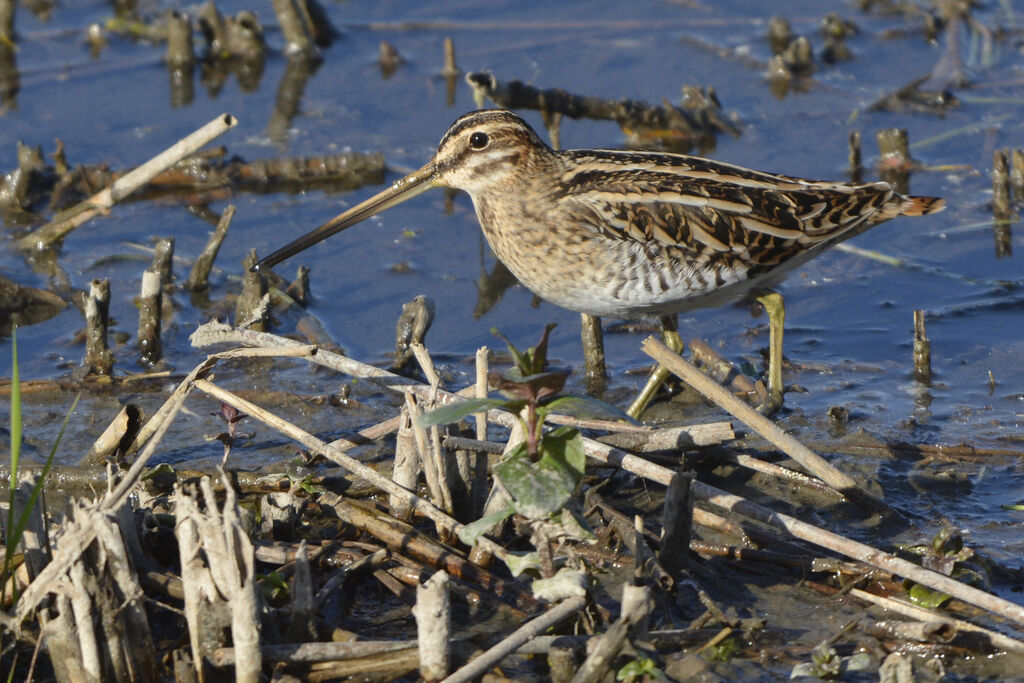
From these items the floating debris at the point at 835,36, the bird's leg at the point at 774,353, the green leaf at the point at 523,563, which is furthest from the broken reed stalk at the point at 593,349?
the floating debris at the point at 835,36

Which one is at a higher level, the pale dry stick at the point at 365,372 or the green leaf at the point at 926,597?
the pale dry stick at the point at 365,372

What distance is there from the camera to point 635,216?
16.0ft

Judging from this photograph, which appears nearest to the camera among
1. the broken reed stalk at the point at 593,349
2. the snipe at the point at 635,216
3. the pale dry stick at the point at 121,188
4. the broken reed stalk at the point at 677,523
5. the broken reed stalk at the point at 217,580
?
the broken reed stalk at the point at 217,580

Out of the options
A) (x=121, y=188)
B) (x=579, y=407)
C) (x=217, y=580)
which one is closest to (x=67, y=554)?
(x=217, y=580)

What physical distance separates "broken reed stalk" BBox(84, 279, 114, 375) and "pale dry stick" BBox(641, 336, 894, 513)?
253 cm

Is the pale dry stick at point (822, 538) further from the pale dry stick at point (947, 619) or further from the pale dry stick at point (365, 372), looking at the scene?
the pale dry stick at point (365, 372)

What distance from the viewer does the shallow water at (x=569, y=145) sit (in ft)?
17.2

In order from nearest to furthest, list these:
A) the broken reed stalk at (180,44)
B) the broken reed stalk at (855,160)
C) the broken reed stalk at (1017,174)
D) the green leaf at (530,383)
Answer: the green leaf at (530,383) < the broken reed stalk at (1017,174) < the broken reed stalk at (855,160) < the broken reed stalk at (180,44)

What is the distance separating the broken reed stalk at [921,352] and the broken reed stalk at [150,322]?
311cm

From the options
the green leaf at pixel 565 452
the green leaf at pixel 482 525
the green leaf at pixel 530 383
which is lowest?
the green leaf at pixel 482 525

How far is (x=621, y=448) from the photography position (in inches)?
169

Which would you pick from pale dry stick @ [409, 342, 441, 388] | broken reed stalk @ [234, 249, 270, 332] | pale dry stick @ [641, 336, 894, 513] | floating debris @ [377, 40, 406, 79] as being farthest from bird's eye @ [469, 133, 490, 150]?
floating debris @ [377, 40, 406, 79]

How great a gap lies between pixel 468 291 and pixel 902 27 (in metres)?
4.62

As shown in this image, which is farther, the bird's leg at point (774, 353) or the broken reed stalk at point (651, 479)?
the bird's leg at point (774, 353)
